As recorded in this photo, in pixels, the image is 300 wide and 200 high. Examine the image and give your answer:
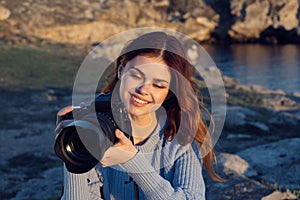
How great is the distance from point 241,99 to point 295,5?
3994 cm

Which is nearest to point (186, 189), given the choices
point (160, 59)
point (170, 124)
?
point (170, 124)

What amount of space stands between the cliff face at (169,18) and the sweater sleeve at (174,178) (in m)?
35.8

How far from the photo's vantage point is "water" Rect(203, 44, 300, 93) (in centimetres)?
3284

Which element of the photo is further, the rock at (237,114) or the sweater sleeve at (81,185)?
the rock at (237,114)

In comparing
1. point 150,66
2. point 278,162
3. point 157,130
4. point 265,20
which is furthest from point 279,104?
point 265,20

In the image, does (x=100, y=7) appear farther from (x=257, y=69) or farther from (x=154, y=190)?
(x=154, y=190)

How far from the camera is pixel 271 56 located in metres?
47.1

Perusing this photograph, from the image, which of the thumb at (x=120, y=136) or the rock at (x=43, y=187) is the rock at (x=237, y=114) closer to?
the rock at (x=43, y=187)

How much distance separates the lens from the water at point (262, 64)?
32.8 m

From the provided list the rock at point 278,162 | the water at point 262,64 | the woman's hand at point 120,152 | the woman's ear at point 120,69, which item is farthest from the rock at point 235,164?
the water at point 262,64

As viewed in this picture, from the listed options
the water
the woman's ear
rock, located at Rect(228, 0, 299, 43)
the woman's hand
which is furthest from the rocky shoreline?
rock, located at Rect(228, 0, 299, 43)

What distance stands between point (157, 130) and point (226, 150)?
9.55 meters

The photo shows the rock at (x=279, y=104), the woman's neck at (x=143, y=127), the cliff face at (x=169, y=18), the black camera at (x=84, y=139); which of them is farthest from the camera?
the cliff face at (x=169, y=18)

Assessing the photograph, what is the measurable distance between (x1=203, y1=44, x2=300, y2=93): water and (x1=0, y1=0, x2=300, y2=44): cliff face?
107 inches
